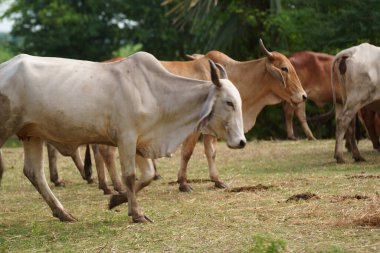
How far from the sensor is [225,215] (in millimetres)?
8117

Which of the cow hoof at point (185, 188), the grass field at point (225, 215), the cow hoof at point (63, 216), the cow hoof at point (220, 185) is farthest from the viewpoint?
the cow hoof at point (220, 185)

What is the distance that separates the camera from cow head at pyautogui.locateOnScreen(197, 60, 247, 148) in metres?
7.98

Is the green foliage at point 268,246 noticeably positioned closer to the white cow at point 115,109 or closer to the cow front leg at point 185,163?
the white cow at point 115,109

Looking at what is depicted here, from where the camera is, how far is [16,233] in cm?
772

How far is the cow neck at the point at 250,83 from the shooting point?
11125mm

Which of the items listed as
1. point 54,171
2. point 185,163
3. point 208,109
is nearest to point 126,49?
point 54,171

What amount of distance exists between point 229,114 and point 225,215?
927 mm

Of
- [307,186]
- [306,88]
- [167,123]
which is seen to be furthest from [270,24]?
[167,123]

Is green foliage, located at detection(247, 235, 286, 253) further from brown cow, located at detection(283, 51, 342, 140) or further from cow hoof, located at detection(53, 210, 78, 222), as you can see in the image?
brown cow, located at detection(283, 51, 342, 140)

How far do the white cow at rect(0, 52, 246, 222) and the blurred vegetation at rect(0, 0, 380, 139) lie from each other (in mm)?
8373

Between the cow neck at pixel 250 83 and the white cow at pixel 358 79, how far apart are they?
146cm

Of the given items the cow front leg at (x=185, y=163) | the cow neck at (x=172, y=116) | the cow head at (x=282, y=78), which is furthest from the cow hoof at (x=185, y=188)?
the cow neck at (x=172, y=116)

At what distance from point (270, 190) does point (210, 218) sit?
76.8 inches

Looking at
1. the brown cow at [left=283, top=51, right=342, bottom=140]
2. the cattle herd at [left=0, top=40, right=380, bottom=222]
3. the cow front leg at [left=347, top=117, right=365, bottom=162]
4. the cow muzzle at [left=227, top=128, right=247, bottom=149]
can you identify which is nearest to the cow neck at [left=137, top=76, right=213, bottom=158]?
the cattle herd at [left=0, top=40, right=380, bottom=222]
